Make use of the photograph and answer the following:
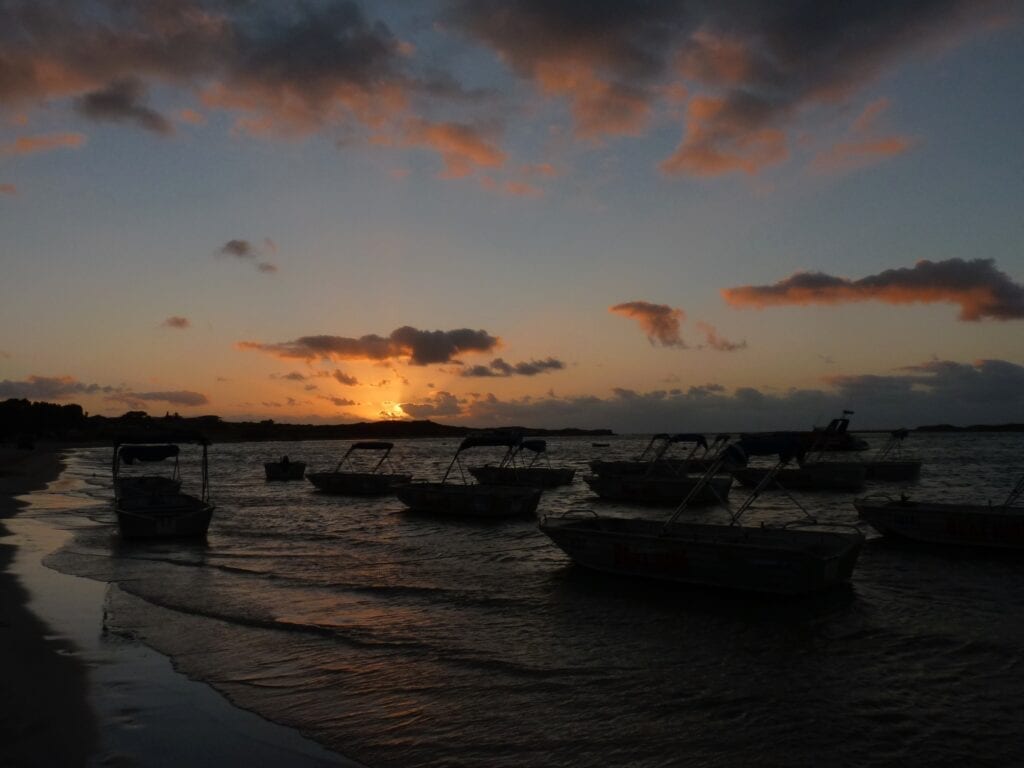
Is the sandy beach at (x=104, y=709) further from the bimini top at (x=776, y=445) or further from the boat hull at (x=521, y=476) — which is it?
the boat hull at (x=521, y=476)

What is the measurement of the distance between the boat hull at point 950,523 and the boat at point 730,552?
6.54 meters

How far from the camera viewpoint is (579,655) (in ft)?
41.0

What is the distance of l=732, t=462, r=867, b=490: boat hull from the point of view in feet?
156

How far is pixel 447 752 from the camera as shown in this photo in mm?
8523

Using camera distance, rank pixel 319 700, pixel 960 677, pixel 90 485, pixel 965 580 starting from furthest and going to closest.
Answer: pixel 90 485 → pixel 965 580 → pixel 960 677 → pixel 319 700

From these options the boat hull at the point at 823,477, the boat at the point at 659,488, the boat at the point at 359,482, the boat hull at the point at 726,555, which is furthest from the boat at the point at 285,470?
the boat hull at the point at 726,555

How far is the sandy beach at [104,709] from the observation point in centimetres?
804

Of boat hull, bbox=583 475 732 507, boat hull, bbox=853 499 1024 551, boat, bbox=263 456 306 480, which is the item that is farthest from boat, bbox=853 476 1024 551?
boat, bbox=263 456 306 480

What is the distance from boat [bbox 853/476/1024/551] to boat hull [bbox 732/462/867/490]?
2295cm

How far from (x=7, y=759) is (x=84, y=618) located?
7.39m

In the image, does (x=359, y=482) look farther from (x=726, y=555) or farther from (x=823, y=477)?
(x=726, y=555)

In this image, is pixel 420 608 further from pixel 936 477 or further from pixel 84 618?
pixel 936 477

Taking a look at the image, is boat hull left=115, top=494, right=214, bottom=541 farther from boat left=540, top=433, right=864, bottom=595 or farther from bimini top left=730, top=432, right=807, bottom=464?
bimini top left=730, top=432, right=807, bottom=464

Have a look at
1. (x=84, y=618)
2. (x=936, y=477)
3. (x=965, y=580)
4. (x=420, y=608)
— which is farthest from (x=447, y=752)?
(x=936, y=477)
